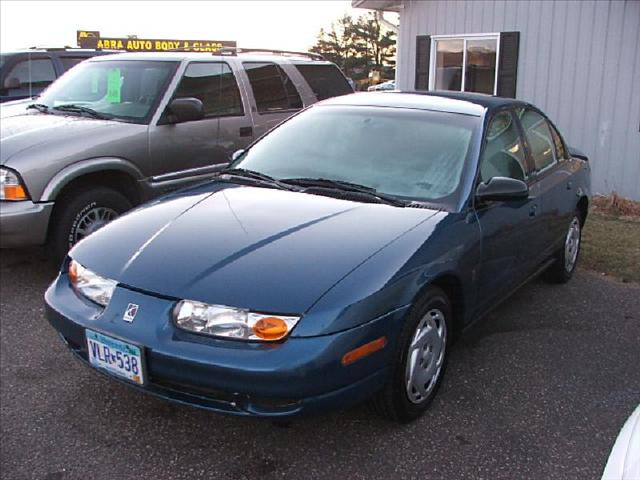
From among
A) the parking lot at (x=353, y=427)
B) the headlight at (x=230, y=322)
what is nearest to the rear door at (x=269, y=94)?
the parking lot at (x=353, y=427)

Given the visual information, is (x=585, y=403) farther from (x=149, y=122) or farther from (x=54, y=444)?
(x=149, y=122)

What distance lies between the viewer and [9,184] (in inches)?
184

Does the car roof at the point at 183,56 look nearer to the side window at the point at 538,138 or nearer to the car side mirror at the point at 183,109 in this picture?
the car side mirror at the point at 183,109

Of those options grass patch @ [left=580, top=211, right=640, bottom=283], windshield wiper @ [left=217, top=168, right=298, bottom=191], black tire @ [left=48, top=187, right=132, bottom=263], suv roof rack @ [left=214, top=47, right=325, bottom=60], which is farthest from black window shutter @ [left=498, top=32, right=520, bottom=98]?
windshield wiper @ [left=217, top=168, right=298, bottom=191]

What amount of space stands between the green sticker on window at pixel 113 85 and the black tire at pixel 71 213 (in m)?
1.06

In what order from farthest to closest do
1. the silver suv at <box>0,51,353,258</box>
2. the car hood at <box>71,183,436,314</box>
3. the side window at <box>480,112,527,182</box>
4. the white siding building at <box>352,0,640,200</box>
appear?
1. the white siding building at <box>352,0,640,200</box>
2. the silver suv at <box>0,51,353,258</box>
3. the side window at <box>480,112,527,182</box>
4. the car hood at <box>71,183,436,314</box>

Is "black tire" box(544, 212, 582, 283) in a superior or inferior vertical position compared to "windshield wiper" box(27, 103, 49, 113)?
inferior

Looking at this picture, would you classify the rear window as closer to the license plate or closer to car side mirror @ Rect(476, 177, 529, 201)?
car side mirror @ Rect(476, 177, 529, 201)

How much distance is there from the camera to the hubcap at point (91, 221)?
16.6 ft

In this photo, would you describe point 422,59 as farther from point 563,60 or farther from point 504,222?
point 504,222

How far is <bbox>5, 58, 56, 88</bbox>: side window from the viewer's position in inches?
354

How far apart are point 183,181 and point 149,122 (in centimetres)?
58

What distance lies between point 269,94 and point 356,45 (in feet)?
145

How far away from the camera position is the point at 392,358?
2.86 m
